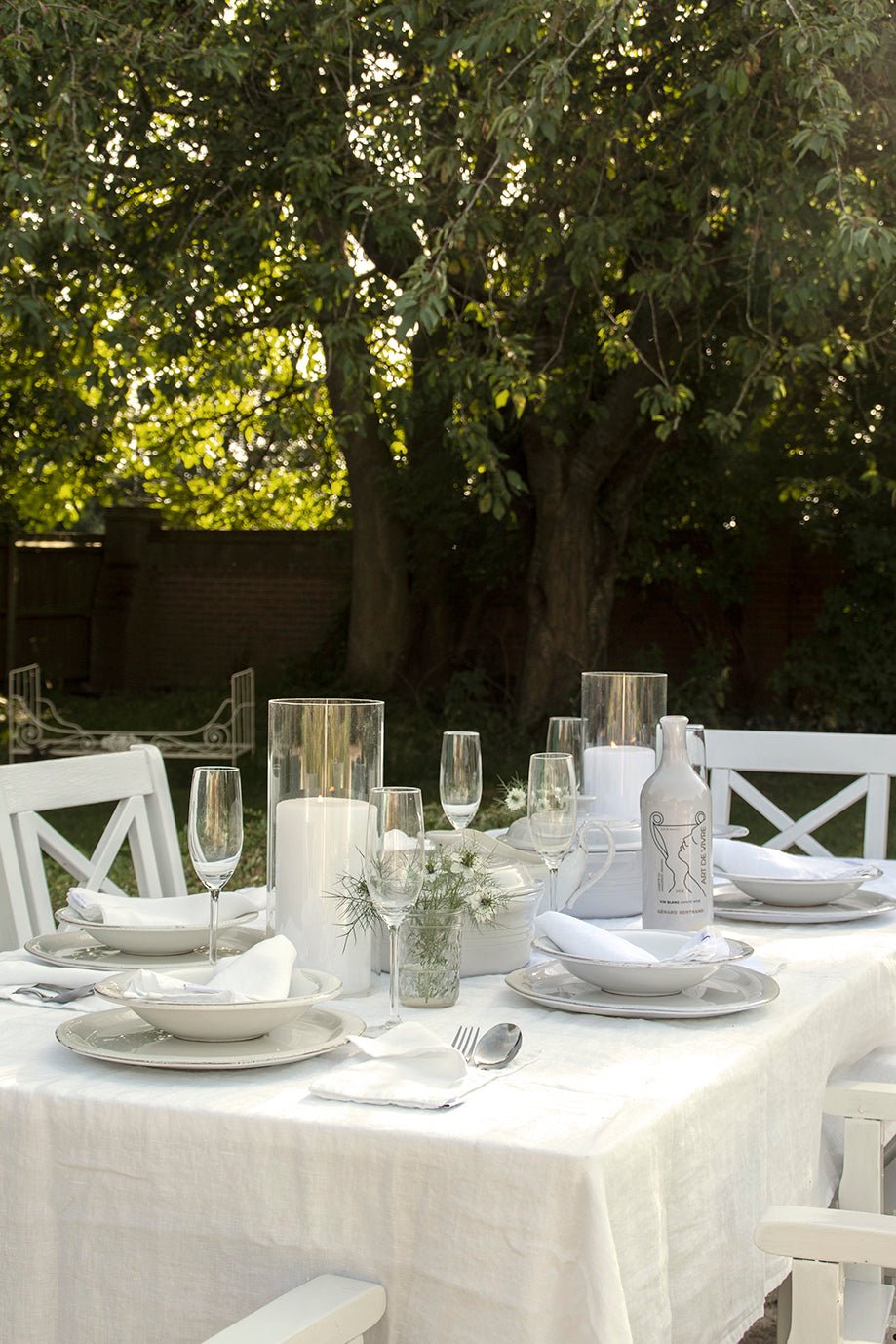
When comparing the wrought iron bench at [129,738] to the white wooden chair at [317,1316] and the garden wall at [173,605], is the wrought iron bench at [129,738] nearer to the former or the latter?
the garden wall at [173,605]

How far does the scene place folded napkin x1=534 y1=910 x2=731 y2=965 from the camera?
6.53 ft

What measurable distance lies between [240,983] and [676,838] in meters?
0.75

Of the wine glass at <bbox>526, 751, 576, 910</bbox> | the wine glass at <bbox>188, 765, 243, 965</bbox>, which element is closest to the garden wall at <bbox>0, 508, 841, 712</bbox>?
the wine glass at <bbox>526, 751, 576, 910</bbox>

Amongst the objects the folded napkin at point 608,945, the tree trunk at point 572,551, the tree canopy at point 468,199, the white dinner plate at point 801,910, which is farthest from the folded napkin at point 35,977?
the tree trunk at point 572,551

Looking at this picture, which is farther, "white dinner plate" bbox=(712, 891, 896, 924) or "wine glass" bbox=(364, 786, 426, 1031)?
"white dinner plate" bbox=(712, 891, 896, 924)

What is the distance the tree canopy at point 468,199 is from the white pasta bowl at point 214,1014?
14.0ft

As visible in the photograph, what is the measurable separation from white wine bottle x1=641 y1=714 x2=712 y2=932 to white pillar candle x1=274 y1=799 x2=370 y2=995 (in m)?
0.45

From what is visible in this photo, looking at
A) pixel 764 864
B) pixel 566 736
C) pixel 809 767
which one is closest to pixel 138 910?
pixel 566 736

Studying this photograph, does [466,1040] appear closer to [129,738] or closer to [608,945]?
[608,945]

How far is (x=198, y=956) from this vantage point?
89.7 inches

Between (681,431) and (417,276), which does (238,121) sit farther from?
(681,431)

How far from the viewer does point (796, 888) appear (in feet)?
8.84

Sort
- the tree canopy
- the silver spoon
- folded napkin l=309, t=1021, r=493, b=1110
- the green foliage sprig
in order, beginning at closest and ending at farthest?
1. folded napkin l=309, t=1021, r=493, b=1110
2. the silver spoon
3. the green foliage sprig
4. the tree canopy

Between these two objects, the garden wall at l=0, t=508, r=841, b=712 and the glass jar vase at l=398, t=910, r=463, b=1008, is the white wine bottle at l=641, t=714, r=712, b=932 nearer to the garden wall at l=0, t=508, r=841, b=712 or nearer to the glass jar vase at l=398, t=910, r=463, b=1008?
the glass jar vase at l=398, t=910, r=463, b=1008
